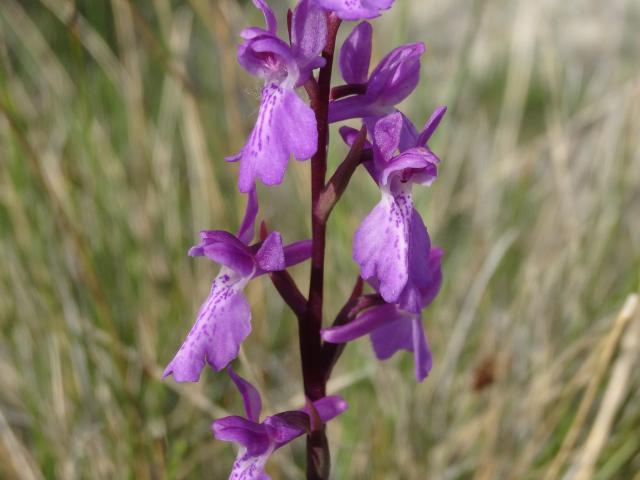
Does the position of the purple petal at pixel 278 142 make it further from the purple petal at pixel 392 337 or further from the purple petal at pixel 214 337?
the purple petal at pixel 392 337

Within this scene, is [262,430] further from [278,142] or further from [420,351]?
[278,142]

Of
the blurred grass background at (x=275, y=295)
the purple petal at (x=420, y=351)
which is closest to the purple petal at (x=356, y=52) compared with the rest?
the purple petal at (x=420, y=351)

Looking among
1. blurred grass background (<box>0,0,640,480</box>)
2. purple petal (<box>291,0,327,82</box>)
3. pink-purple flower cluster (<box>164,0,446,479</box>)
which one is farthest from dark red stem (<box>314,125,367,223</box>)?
blurred grass background (<box>0,0,640,480</box>)

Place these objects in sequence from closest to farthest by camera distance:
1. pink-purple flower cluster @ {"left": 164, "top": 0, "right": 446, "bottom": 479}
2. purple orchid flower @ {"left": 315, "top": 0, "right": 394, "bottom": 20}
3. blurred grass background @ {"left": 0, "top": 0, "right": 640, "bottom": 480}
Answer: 1. purple orchid flower @ {"left": 315, "top": 0, "right": 394, "bottom": 20}
2. pink-purple flower cluster @ {"left": 164, "top": 0, "right": 446, "bottom": 479}
3. blurred grass background @ {"left": 0, "top": 0, "right": 640, "bottom": 480}

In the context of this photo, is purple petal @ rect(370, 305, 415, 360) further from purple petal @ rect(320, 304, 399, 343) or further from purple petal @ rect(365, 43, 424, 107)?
purple petal @ rect(365, 43, 424, 107)

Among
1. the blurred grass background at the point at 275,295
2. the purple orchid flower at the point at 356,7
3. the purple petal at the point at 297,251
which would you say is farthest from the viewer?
the blurred grass background at the point at 275,295

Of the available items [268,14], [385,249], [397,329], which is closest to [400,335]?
[397,329]
